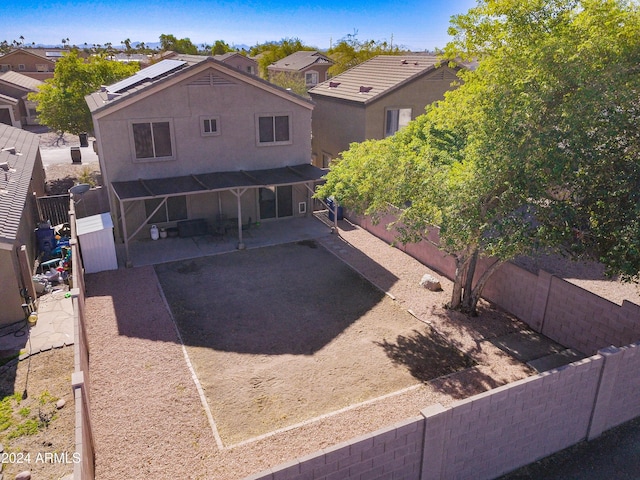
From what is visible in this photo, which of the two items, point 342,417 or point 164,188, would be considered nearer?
point 342,417

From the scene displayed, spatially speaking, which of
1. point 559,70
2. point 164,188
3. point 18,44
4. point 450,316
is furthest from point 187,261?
point 18,44

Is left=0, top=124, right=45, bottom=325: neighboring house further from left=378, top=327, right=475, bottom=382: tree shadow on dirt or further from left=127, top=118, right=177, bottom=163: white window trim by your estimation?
left=378, top=327, right=475, bottom=382: tree shadow on dirt

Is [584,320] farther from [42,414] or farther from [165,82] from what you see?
[165,82]

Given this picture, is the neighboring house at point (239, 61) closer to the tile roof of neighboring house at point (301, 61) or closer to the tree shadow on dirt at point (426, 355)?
the tile roof of neighboring house at point (301, 61)

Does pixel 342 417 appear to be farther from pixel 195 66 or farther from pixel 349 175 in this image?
pixel 195 66

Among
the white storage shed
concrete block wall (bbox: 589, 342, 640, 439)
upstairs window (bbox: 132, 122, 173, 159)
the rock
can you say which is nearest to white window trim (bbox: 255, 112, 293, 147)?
upstairs window (bbox: 132, 122, 173, 159)

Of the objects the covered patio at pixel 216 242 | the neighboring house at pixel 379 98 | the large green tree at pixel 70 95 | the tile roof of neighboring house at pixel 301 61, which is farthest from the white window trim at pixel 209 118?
the tile roof of neighboring house at pixel 301 61

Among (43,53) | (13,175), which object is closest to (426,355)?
(13,175)
